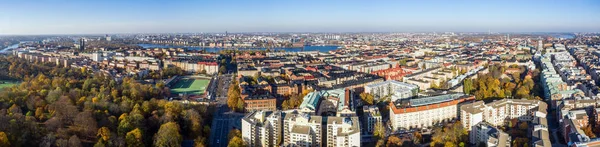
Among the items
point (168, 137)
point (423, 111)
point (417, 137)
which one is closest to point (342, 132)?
point (417, 137)

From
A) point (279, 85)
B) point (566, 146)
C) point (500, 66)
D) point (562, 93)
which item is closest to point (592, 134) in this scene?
point (566, 146)

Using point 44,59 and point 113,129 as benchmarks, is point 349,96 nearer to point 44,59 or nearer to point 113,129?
point 113,129

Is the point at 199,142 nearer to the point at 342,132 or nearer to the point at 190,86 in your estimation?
the point at 342,132

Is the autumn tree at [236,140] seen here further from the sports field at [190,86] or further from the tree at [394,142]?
the sports field at [190,86]

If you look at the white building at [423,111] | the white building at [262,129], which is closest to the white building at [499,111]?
the white building at [423,111]

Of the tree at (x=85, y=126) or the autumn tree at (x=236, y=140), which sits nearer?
the autumn tree at (x=236, y=140)

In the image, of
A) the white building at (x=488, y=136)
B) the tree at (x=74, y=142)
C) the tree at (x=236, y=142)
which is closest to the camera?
the tree at (x=74, y=142)
